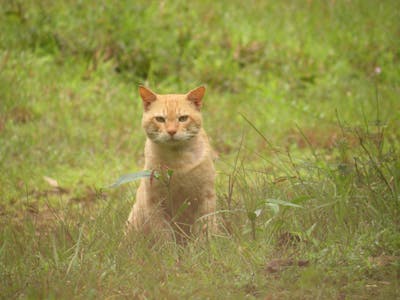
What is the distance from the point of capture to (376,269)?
3268mm

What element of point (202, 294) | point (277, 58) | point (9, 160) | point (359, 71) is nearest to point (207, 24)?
point (277, 58)

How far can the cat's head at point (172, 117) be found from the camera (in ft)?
13.7

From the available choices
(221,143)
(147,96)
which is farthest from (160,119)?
(221,143)

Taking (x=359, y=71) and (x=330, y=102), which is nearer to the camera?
(x=330, y=102)

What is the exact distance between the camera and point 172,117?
4.20 metres

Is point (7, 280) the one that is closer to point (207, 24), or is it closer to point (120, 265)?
point (120, 265)

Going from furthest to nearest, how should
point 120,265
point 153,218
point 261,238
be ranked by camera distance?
point 153,218 → point 261,238 → point 120,265

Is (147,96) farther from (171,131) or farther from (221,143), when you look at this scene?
(221,143)

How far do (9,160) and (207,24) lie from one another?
13.1 feet

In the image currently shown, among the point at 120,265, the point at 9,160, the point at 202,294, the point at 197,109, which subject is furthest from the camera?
the point at 9,160

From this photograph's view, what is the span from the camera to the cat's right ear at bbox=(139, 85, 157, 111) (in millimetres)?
4344

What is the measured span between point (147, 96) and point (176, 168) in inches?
19.3

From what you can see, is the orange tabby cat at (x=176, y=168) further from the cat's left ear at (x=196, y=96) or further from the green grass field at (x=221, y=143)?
the green grass field at (x=221, y=143)

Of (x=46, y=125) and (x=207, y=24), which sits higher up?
(x=207, y=24)
